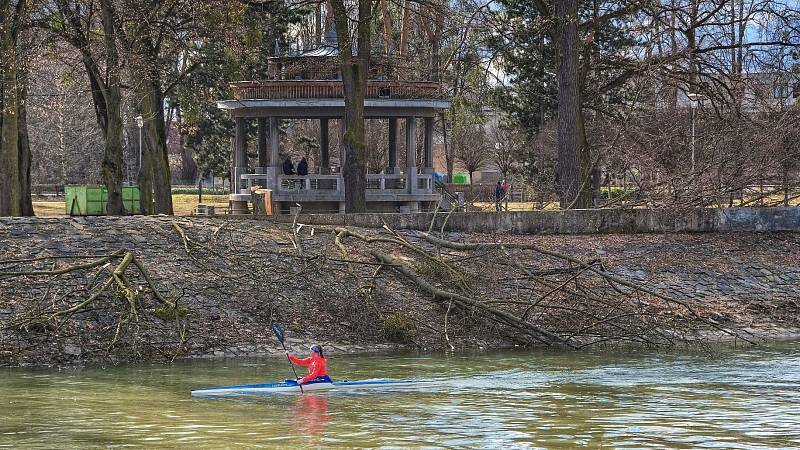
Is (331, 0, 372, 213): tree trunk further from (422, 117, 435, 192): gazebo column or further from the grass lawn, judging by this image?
the grass lawn

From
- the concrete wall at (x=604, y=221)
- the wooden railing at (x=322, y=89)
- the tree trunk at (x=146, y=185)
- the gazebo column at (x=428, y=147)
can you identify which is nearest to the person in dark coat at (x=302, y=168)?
the wooden railing at (x=322, y=89)

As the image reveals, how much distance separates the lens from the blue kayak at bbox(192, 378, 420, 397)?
52.1 ft

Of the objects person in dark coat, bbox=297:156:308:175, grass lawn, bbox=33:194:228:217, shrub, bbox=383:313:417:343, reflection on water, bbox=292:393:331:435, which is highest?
person in dark coat, bbox=297:156:308:175

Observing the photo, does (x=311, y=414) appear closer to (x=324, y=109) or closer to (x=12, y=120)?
(x=12, y=120)

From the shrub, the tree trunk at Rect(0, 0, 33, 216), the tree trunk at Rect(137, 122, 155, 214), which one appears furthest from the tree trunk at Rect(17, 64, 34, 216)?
the shrub

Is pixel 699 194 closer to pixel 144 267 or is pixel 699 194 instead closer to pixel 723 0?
pixel 723 0

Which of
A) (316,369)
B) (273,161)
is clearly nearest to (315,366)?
(316,369)

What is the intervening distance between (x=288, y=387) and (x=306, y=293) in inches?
229

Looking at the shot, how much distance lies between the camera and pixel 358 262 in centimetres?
2277

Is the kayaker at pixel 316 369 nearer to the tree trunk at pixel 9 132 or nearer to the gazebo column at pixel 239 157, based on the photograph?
the tree trunk at pixel 9 132

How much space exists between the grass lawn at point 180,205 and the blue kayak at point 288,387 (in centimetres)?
2350

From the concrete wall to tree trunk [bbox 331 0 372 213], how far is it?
3.01m

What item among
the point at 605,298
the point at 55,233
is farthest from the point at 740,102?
the point at 55,233

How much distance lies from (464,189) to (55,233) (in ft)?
135
